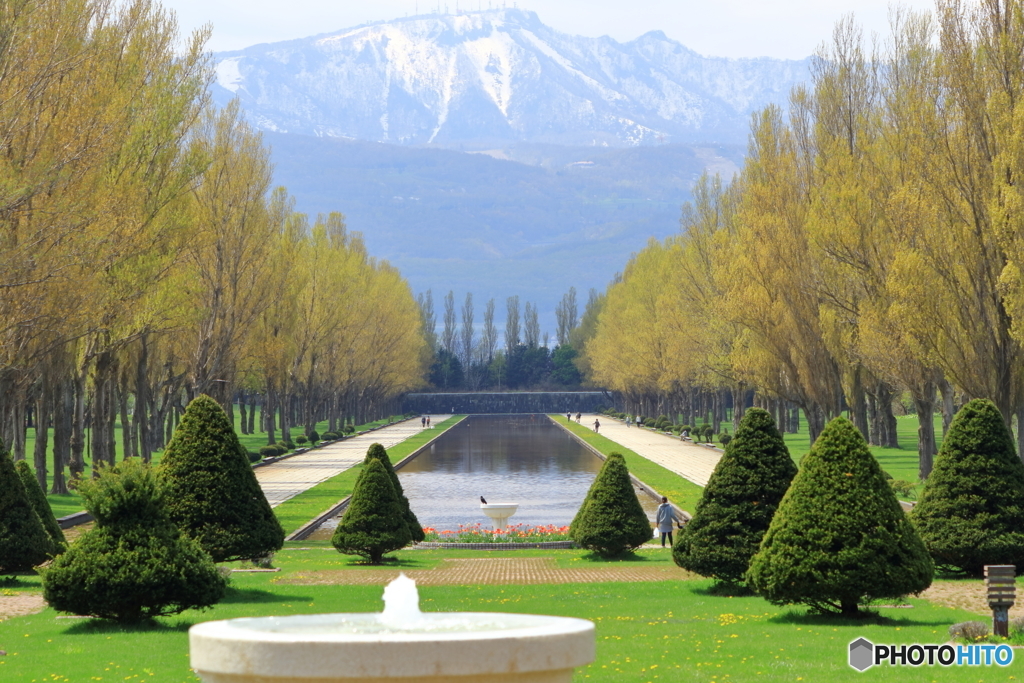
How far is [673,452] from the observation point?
2052 inches

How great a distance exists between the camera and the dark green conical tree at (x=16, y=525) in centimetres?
1600

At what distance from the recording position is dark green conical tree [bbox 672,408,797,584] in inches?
610

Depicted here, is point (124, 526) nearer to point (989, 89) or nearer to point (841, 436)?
point (841, 436)

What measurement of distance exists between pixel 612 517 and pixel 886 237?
12.8m

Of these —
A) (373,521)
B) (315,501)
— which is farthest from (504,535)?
(315,501)

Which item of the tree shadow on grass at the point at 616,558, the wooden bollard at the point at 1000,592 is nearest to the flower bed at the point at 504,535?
the tree shadow on grass at the point at 616,558

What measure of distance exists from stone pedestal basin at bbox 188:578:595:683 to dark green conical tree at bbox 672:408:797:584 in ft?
35.4

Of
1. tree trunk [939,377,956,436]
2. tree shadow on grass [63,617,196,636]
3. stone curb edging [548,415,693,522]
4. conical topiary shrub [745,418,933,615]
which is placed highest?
tree trunk [939,377,956,436]

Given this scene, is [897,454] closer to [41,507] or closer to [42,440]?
[42,440]

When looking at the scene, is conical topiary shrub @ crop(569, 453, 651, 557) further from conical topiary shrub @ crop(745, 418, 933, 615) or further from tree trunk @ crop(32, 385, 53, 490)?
tree trunk @ crop(32, 385, 53, 490)

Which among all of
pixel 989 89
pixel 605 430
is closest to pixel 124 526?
pixel 989 89

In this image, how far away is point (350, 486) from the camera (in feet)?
118

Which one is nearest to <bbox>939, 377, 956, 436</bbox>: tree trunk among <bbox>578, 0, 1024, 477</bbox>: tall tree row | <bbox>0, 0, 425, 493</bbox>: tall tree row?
<bbox>578, 0, 1024, 477</bbox>: tall tree row

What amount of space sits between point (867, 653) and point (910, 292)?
52.1 ft
